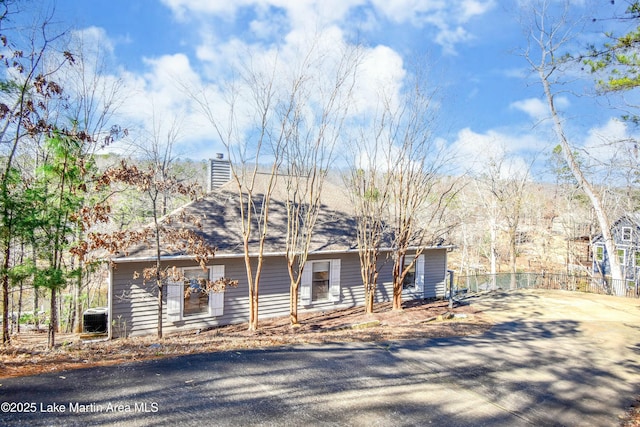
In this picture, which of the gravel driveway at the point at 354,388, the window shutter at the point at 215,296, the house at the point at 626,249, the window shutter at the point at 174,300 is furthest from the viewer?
the house at the point at 626,249

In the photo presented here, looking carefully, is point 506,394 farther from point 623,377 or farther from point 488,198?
point 488,198

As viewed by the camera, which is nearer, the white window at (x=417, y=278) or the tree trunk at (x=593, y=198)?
the white window at (x=417, y=278)

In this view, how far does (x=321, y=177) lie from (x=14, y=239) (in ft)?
21.6

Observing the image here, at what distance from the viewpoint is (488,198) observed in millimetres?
22641

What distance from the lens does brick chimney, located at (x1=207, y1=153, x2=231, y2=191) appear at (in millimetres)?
12883

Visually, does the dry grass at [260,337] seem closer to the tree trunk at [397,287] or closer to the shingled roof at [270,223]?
the tree trunk at [397,287]

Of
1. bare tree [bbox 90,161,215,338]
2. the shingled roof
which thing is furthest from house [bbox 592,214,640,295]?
bare tree [bbox 90,161,215,338]

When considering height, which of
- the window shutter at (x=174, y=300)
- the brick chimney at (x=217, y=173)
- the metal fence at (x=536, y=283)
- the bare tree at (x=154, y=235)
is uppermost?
the brick chimney at (x=217, y=173)

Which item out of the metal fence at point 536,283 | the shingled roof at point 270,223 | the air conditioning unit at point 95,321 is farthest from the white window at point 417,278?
the air conditioning unit at point 95,321

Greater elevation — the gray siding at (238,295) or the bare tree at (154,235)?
the bare tree at (154,235)

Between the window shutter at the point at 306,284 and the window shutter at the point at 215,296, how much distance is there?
2421mm

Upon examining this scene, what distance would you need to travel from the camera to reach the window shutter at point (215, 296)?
29.9 feet

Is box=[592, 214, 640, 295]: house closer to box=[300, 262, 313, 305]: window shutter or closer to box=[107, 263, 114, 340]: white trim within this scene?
box=[300, 262, 313, 305]: window shutter

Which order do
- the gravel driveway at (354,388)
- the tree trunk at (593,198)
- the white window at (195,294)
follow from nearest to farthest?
the gravel driveway at (354,388)
the white window at (195,294)
the tree trunk at (593,198)
